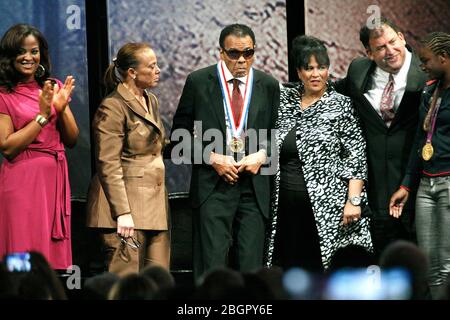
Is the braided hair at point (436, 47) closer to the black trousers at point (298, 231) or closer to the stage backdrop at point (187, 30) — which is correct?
the black trousers at point (298, 231)

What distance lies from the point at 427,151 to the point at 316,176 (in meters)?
0.65

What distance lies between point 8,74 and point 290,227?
1.84 meters

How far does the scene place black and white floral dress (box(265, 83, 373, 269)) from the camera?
243 inches

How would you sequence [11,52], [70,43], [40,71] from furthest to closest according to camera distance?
[70,43], [40,71], [11,52]

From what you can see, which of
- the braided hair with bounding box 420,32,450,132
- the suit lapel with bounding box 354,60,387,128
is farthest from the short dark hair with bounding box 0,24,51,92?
the braided hair with bounding box 420,32,450,132

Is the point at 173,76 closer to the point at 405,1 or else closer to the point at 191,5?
the point at 191,5

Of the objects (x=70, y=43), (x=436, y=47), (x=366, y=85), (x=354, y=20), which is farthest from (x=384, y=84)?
(x=70, y=43)

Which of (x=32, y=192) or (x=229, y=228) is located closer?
(x=32, y=192)

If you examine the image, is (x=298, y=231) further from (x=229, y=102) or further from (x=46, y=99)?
(x=46, y=99)

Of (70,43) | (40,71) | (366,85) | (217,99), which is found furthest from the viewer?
(70,43)

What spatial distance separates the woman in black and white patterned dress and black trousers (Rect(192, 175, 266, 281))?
13cm

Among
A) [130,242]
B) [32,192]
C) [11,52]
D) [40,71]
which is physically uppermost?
[11,52]

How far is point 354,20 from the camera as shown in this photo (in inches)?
301

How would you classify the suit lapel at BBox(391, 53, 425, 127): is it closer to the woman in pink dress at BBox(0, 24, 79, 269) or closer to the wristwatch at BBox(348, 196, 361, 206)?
the wristwatch at BBox(348, 196, 361, 206)
